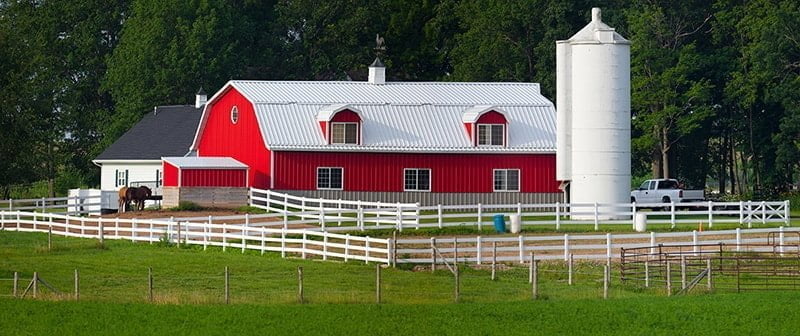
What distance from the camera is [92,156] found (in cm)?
9688

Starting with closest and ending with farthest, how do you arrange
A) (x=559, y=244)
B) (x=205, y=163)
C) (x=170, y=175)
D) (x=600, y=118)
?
1. (x=559, y=244)
2. (x=600, y=118)
3. (x=205, y=163)
4. (x=170, y=175)

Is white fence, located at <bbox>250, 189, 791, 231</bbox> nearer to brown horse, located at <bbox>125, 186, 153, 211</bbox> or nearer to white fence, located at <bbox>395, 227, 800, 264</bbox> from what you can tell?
white fence, located at <bbox>395, 227, 800, 264</bbox>

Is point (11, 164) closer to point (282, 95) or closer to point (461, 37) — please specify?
point (282, 95)

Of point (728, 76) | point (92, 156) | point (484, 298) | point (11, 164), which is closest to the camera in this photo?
point (484, 298)

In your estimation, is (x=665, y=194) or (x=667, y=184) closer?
(x=665, y=194)

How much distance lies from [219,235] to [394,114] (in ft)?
66.0

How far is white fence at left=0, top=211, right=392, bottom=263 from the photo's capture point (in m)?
48.9

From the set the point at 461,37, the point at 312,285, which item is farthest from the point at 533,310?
the point at 461,37

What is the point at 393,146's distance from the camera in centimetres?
6950

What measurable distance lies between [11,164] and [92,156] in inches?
1018

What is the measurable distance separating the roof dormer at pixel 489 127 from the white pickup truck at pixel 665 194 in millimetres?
8066

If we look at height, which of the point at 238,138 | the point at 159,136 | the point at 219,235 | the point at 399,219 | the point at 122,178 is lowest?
the point at 219,235

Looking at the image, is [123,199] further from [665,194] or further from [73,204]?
[665,194]

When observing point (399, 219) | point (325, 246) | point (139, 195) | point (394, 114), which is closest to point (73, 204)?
point (139, 195)
